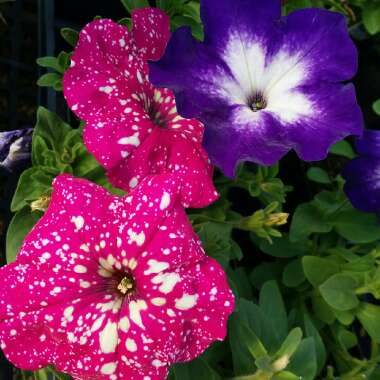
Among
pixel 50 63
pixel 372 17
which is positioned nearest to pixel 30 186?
pixel 50 63

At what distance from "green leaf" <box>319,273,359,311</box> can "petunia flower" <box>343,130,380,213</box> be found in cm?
10

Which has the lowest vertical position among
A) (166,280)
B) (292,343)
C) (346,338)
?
(346,338)

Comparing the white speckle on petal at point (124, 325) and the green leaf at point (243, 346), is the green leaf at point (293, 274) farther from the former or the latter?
the white speckle on petal at point (124, 325)

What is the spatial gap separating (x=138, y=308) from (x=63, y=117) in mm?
412

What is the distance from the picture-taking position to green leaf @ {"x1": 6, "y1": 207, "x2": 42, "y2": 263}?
0.68 metres

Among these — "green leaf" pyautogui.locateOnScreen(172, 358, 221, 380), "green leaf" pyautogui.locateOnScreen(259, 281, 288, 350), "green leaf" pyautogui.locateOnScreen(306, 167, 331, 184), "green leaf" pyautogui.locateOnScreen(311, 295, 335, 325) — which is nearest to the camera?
"green leaf" pyautogui.locateOnScreen(172, 358, 221, 380)

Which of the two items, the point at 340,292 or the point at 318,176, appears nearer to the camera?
the point at 340,292

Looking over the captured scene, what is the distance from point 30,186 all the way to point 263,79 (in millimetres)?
315

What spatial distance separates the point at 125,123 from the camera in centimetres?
60

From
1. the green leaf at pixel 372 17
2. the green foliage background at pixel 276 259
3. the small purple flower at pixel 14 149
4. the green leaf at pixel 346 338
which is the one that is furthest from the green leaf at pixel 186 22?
the green leaf at pixel 346 338

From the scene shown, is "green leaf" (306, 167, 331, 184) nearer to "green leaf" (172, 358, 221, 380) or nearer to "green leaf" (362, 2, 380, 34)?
"green leaf" (362, 2, 380, 34)

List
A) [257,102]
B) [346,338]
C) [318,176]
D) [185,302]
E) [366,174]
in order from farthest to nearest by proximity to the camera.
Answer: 1. [318,176]
2. [346,338]
3. [366,174]
4. [257,102]
5. [185,302]

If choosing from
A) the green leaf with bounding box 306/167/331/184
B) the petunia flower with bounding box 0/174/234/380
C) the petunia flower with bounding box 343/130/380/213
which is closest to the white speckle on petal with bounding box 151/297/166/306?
the petunia flower with bounding box 0/174/234/380

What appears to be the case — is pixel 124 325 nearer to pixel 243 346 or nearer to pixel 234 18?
pixel 243 346
